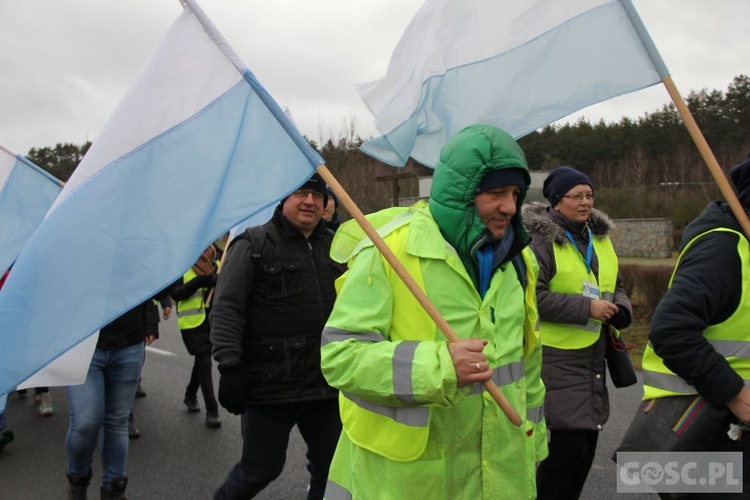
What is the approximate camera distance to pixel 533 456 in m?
2.37

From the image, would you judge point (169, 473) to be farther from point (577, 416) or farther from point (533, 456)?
point (533, 456)

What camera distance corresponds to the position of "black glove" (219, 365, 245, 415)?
10.3 feet

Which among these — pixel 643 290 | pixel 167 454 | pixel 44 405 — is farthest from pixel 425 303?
pixel 643 290

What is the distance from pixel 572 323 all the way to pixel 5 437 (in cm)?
450

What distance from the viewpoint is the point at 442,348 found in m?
1.96

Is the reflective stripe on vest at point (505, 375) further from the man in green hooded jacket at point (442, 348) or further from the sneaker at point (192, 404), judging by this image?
the sneaker at point (192, 404)

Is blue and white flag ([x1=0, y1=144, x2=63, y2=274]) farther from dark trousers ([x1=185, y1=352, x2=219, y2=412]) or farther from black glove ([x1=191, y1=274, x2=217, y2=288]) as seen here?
dark trousers ([x1=185, y1=352, x2=219, y2=412])

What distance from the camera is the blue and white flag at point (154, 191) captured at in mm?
2178

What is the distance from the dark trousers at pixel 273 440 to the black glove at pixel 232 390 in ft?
0.48

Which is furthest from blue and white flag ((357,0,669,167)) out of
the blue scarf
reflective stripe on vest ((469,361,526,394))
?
reflective stripe on vest ((469,361,526,394))

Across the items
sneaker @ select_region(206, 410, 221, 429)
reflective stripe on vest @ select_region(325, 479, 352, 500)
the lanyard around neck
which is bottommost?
sneaker @ select_region(206, 410, 221, 429)

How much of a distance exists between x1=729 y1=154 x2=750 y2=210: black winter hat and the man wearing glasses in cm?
187

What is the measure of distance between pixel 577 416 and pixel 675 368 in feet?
3.61

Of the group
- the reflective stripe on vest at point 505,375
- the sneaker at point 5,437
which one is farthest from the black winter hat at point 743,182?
the sneaker at point 5,437
